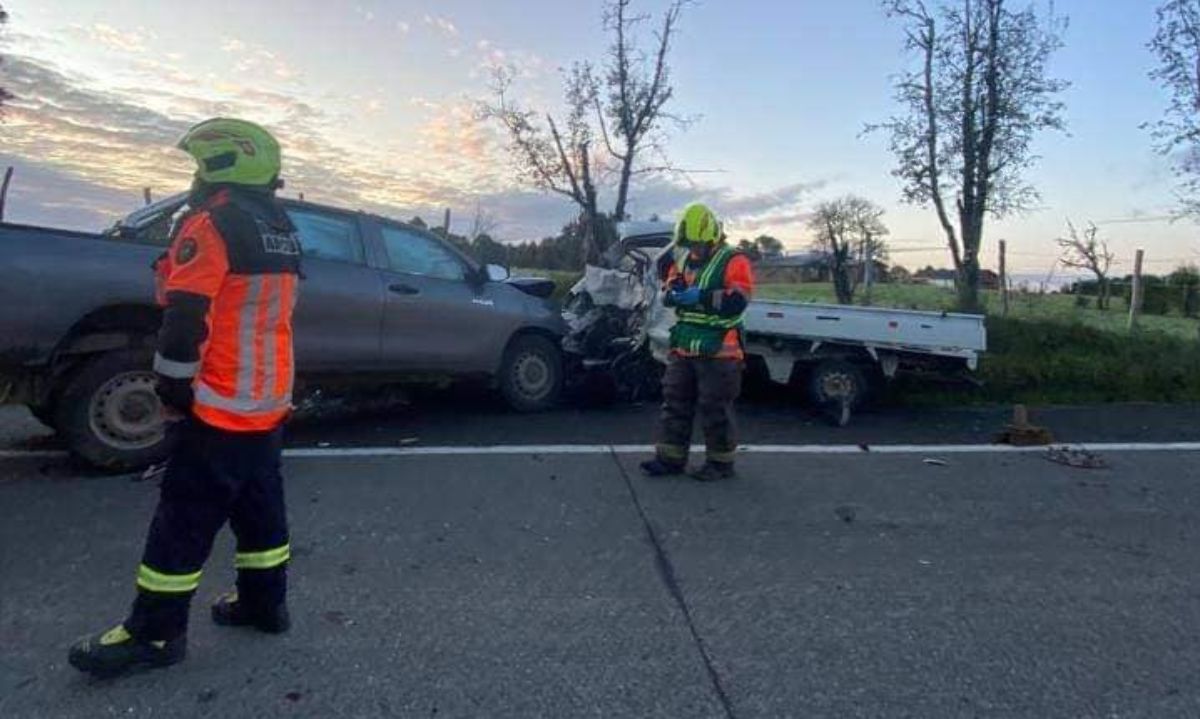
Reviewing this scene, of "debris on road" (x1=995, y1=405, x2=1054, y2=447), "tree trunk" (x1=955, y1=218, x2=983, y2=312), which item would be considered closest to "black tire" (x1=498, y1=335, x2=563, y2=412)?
"debris on road" (x1=995, y1=405, x2=1054, y2=447)

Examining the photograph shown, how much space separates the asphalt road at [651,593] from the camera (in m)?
3.02

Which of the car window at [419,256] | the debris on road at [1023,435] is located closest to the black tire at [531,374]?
the car window at [419,256]

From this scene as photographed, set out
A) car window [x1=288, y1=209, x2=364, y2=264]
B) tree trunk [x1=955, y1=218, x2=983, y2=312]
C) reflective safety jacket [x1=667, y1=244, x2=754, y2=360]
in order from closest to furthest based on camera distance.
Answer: reflective safety jacket [x1=667, y1=244, x2=754, y2=360] < car window [x1=288, y1=209, x2=364, y2=264] < tree trunk [x1=955, y1=218, x2=983, y2=312]

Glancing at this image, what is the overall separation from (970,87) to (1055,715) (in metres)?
10.8

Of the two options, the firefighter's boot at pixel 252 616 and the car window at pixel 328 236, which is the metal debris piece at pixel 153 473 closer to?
the car window at pixel 328 236

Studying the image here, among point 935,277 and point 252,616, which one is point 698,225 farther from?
point 935,277

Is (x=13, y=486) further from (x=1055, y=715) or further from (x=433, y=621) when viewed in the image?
(x=1055, y=715)

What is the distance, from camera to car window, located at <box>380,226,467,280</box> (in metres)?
7.25

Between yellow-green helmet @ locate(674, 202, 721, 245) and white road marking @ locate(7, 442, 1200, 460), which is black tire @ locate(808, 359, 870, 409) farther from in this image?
yellow-green helmet @ locate(674, 202, 721, 245)

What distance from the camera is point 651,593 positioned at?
3.91m

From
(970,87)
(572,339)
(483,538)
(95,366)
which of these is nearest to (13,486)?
(95,366)

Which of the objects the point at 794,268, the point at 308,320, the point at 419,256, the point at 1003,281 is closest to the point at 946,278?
the point at 1003,281

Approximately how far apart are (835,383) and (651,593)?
15.4 feet

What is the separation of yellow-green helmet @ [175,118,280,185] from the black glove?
74 centimetres
